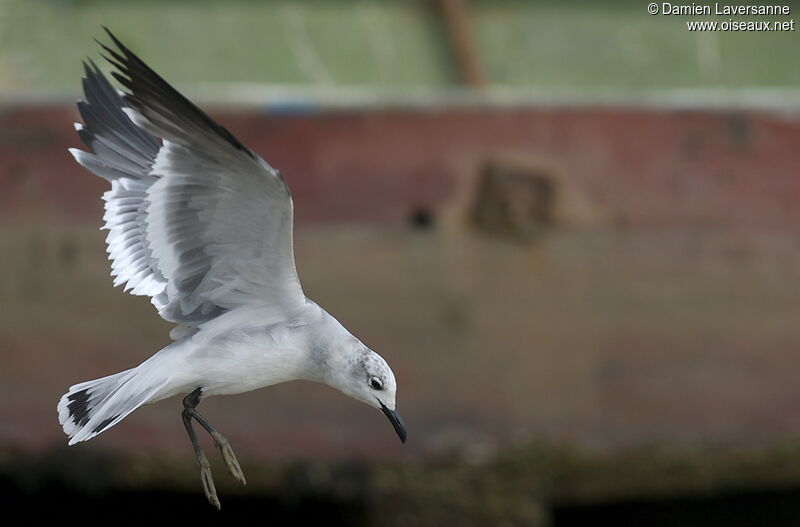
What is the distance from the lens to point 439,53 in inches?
279

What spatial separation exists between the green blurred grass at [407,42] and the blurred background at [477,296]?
132 cm

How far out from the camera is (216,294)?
3193 millimetres

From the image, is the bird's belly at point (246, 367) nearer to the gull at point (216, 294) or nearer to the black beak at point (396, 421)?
the gull at point (216, 294)

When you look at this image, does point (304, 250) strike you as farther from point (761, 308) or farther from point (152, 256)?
point (152, 256)

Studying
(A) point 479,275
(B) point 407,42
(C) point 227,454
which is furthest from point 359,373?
(B) point 407,42

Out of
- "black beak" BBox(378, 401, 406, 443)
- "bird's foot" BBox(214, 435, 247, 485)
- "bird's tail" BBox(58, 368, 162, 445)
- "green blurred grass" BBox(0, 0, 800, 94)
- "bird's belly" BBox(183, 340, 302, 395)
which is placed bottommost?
"bird's foot" BBox(214, 435, 247, 485)

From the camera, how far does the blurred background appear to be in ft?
18.1

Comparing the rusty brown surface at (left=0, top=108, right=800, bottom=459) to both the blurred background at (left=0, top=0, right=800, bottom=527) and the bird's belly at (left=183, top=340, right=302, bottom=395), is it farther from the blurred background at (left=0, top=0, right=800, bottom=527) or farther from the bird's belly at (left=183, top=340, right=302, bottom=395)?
the bird's belly at (left=183, top=340, right=302, bottom=395)

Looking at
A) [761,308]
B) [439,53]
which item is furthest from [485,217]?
[439,53]

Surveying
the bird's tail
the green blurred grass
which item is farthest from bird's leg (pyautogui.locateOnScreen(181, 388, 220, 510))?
the green blurred grass

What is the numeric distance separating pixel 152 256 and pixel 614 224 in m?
2.77

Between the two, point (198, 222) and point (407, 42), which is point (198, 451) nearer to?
point (198, 222)

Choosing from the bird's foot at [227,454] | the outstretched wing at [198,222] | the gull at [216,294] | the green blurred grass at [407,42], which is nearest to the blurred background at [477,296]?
the green blurred grass at [407,42]

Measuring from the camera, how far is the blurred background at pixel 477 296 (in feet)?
18.1
